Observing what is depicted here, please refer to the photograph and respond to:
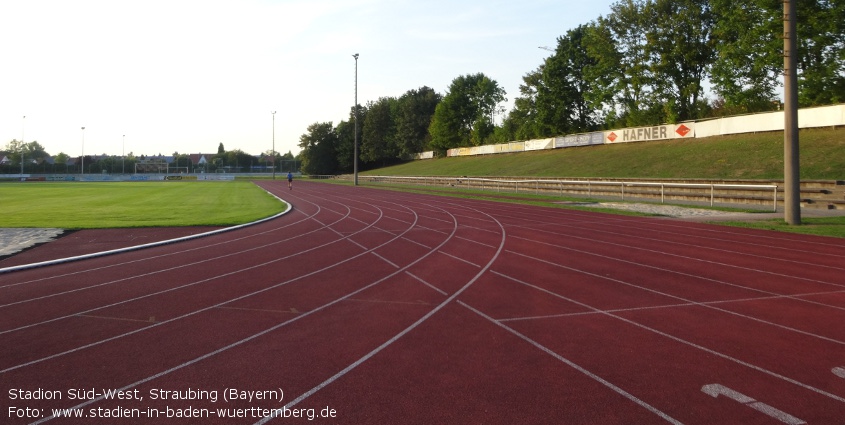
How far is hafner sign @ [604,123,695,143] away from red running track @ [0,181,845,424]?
31.5 meters

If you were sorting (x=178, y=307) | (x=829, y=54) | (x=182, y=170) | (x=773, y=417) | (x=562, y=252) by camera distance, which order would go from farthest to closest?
(x=182, y=170) → (x=829, y=54) → (x=562, y=252) → (x=178, y=307) → (x=773, y=417)

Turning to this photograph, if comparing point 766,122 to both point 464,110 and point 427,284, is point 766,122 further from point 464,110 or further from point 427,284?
point 464,110

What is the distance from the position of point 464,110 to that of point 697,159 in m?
61.2

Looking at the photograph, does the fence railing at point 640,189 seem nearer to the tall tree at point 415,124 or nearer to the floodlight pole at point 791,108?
the floodlight pole at point 791,108

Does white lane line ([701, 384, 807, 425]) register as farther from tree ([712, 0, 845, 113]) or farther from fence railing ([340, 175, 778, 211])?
tree ([712, 0, 845, 113])

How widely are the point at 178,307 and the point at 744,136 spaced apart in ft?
121

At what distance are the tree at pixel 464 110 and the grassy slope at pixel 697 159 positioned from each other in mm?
34939

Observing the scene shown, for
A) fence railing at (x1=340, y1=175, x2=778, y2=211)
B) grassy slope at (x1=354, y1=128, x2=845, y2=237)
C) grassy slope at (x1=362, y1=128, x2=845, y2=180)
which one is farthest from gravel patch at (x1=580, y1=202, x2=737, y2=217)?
grassy slope at (x1=362, y1=128, x2=845, y2=180)

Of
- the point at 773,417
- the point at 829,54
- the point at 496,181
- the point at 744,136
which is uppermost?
the point at 829,54

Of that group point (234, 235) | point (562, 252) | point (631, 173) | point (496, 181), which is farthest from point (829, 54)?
point (234, 235)

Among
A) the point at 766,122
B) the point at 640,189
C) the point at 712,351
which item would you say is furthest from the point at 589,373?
the point at 766,122

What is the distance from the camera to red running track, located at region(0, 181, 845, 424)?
13.5 ft

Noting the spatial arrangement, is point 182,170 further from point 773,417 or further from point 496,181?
point 773,417

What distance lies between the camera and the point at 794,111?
14977mm
